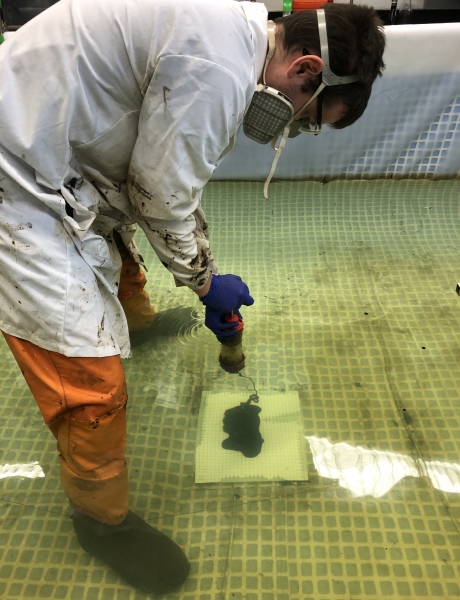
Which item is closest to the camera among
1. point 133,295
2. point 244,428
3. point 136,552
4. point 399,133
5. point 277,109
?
point 277,109

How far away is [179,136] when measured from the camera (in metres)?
0.76

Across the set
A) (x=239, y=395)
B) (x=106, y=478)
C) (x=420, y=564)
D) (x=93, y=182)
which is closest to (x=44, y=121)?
(x=93, y=182)

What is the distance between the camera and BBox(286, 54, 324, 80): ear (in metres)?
0.81

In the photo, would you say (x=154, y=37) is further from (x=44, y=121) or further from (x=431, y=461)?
(x=431, y=461)

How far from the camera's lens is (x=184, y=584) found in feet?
3.40

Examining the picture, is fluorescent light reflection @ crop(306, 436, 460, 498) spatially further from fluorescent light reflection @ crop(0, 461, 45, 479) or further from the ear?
the ear

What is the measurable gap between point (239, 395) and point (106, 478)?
22.0 inches

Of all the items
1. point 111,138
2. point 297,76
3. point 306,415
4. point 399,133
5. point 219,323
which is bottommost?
point 306,415

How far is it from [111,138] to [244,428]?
0.89 meters

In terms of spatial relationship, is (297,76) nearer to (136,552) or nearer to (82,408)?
(82,408)

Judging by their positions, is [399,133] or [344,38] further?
[399,133]

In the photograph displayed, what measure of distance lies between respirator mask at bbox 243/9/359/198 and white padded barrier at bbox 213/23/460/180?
1222mm

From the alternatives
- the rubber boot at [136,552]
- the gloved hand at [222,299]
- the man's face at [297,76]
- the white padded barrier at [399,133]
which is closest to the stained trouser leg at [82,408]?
the rubber boot at [136,552]

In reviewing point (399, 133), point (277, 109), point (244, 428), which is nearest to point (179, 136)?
point (277, 109)
